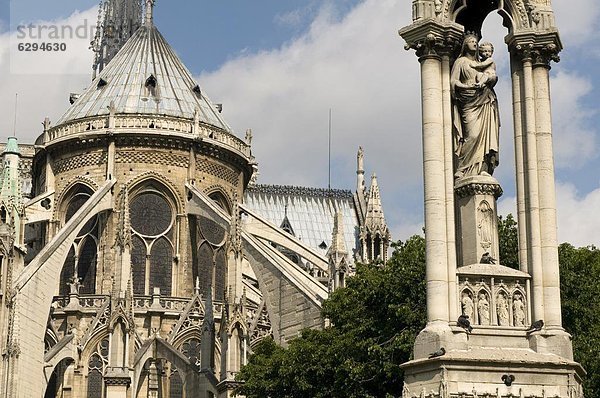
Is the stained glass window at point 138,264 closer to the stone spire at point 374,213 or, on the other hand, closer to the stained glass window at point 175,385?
the stained glass window at point 175,385

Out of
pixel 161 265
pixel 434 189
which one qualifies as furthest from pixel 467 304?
pixel 161 265

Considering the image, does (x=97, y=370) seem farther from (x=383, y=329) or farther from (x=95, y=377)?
(x=383, y=329)

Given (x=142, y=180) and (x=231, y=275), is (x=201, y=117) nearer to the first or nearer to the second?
(x=142, y=180)

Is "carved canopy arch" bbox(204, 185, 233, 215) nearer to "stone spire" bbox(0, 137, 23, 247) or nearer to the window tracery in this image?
the window tracery

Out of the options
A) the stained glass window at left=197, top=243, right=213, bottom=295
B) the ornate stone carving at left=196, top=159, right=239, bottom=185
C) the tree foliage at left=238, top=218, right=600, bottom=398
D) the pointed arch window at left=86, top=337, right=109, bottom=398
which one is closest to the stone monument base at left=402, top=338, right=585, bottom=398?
the tree foliage at left=238, top=218, right=600, bottom=398

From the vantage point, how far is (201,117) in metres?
57.0

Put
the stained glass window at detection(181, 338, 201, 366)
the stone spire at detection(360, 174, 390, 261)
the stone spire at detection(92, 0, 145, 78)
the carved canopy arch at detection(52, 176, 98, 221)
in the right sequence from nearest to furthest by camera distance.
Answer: the stained glass window at detection(181, 338, 201, 366) → the carved canopy arch at detection(52, 176, 98, 221) → the stone spire at detection(360, 174, 390, 261) → the stone spire at detection(92, 0, 145, 78)

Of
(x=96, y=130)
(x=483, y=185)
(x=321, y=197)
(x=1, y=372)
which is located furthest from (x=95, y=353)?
(x=483, y=185)

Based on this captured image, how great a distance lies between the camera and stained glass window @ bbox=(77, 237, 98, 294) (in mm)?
53844

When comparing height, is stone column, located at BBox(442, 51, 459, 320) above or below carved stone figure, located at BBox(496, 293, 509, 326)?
above

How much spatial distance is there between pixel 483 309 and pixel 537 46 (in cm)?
306

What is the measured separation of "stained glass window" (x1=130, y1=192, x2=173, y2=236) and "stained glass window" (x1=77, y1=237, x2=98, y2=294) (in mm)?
2096

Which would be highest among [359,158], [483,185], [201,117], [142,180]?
[359,158]

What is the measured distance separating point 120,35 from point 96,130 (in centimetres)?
5001
